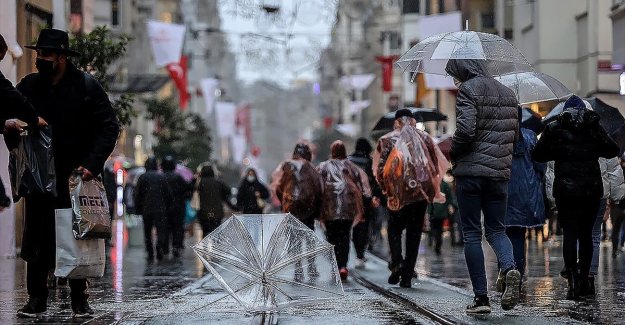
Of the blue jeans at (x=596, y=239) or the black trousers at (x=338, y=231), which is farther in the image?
Result: the black trousers at (x=338, y=231)

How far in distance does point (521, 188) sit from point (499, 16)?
32.3 meters

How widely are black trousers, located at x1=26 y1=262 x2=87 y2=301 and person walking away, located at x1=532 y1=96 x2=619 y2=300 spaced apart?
4.57m

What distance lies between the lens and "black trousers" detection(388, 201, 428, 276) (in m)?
15.0

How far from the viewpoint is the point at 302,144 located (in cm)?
1797

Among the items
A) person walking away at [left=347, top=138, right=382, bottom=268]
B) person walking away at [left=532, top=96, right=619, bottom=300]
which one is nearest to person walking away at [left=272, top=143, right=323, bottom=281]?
person walking away at [left=347, top=138, right=382, bottom=268]

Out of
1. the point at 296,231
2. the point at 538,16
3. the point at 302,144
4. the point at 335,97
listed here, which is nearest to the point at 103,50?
the point at 302,144

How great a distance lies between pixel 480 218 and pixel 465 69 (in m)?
1.19

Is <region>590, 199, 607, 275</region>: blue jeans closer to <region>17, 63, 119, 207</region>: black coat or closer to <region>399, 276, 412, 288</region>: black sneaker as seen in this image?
<region>399, 276, 412, 288</region>: black sneaker

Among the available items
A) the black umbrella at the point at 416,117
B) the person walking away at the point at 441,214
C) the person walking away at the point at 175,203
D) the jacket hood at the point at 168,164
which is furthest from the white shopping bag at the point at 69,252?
the jacket hood at the point at 168,164

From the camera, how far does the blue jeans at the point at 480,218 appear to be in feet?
35.4

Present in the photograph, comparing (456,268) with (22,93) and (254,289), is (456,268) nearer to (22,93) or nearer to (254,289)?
(254,289)

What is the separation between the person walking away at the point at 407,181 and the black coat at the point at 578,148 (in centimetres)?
275

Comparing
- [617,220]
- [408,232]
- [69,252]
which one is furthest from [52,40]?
[617,220]

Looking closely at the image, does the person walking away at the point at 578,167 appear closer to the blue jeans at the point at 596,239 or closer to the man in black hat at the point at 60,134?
the blue jeans at the point at 596,239
